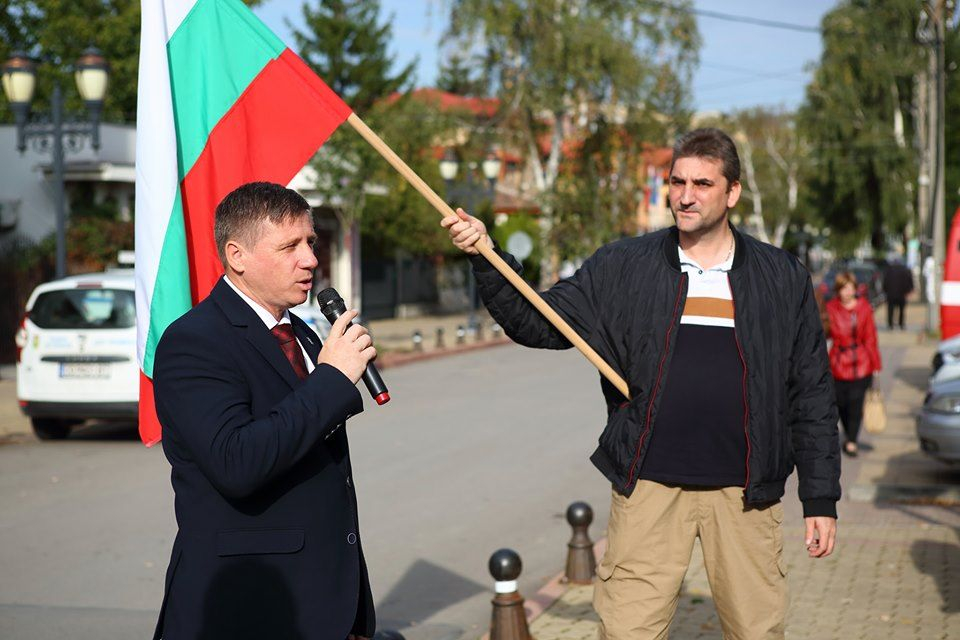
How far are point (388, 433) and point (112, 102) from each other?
113 feet

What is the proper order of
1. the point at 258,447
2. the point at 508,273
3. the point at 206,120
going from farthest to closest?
the point at 206,120 < the point at 508,273 < the point at 258,447

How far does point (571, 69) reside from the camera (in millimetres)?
37875

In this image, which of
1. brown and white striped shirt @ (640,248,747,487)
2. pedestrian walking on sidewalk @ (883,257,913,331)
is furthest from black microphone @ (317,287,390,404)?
pedestrian walking on sidewalk @ (883,257,913,331)

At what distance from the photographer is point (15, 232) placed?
25.5 metres

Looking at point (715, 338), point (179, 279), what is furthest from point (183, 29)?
point (715, 338)

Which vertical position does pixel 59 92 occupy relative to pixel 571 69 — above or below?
below

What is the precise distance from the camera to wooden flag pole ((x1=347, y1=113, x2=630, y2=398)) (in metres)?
3.81

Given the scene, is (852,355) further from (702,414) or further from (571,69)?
(571,69)

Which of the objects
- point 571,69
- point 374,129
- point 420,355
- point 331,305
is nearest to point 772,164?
point 571,69

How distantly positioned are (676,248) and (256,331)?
5.48 feet

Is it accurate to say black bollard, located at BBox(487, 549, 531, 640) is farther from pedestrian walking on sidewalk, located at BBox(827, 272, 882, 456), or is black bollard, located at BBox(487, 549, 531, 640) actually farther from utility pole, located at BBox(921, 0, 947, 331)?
utility pole, located at BBox(921, 0, 947, 331)

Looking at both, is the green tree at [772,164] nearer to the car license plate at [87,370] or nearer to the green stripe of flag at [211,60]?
the car license plate at [87,370]

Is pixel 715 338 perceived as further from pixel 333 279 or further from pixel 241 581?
pixel 333 279

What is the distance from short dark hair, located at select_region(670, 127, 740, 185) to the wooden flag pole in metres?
0.64
